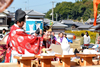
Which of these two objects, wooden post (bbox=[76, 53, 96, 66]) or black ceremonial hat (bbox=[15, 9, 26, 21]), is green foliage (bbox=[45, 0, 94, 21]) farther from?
wooden post (bbox=[76, 53, 96, 66])

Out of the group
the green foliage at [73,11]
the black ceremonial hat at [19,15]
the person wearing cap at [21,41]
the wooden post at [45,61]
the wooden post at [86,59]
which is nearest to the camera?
the wooden post at [45,61]

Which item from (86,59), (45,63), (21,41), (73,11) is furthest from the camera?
(73,11)

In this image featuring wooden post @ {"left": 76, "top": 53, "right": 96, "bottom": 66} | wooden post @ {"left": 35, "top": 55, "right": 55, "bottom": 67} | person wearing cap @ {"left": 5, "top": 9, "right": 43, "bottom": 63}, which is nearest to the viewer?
wooden post @ {"left": 35, "top": 55, "right": 55, "bottom": 67}

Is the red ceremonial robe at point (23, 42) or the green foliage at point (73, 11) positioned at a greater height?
the green foliage at point (73, 11)

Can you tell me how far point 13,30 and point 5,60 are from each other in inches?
38.8

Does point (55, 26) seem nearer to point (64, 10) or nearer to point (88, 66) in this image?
point (88, 66)

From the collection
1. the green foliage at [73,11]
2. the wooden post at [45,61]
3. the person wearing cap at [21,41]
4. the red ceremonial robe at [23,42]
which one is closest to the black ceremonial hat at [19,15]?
the person wearing cap at [21,41]

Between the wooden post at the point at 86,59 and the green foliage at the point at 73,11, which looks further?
the green foliage at the point at 73,11

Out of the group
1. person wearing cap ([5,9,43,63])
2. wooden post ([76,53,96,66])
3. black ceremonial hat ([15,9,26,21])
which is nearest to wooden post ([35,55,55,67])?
person wearing cap ([5,9,43,63])

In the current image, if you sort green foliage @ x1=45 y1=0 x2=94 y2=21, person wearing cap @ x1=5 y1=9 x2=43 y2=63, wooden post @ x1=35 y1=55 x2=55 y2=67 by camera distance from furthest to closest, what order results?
1. green foliage @ x1=45 y1=0 x2=94 y2=21
2. person wearing cap @ x1=5 y1=9 x2=43 y2=63
3. wooden post @ x1=35 y1=55 x2=55 y2=67

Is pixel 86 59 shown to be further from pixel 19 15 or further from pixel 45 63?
pixel 19 15

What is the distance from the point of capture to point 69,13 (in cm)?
10950

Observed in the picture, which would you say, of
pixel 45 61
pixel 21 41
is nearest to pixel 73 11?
pixel 21 41

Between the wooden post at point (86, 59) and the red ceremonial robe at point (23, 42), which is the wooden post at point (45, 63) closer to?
the red ceremonial robe at point (23, 42)
